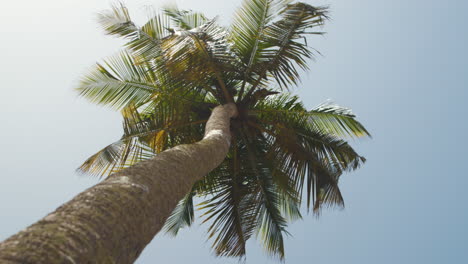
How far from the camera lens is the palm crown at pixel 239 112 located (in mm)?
6664

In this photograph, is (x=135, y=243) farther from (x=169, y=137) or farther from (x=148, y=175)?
(x=169, y=137)

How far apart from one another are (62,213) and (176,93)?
5319 millimetres

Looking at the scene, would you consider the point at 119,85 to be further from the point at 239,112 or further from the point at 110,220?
the point at 110,220

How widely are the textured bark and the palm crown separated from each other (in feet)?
10.9

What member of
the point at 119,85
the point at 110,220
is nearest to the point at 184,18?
the point at 119,85

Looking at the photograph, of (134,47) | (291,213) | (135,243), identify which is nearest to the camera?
(135,243)

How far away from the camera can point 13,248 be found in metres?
1.53

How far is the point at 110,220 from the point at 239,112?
567cm

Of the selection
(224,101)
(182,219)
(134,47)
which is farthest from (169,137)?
(182,219)

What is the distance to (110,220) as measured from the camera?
2.10 m

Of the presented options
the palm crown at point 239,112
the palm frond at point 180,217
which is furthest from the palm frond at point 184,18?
the palm frond at point 180,217

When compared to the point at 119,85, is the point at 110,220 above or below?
below

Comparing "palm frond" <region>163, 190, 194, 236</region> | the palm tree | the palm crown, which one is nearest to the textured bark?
the palm tree

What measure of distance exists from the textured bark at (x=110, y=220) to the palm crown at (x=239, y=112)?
3331mm
